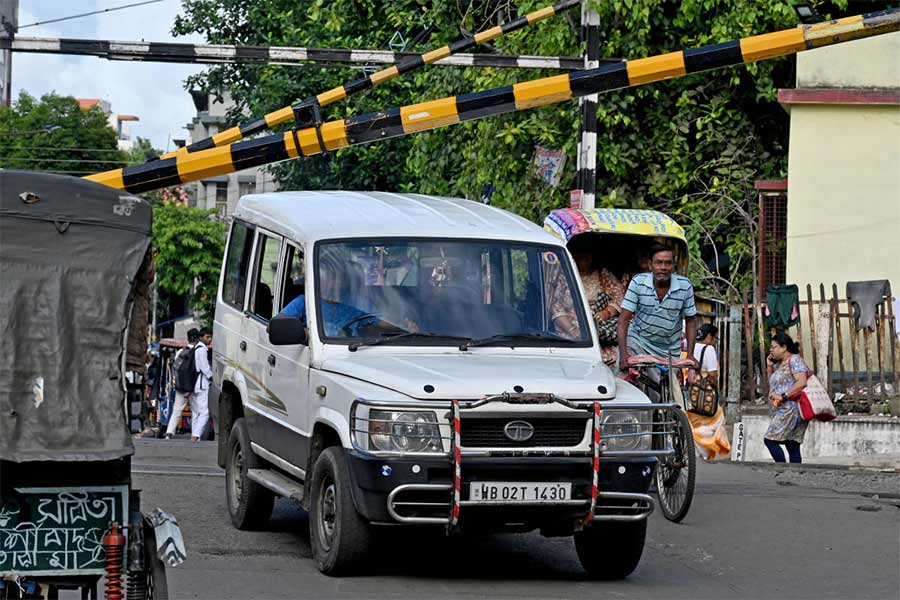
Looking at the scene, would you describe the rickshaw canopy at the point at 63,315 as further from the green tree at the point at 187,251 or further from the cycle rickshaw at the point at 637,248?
the green tree at the point at 187,251

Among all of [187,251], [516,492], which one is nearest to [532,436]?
[516,492]

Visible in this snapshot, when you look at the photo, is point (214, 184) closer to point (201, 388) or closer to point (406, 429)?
point (201, 388)

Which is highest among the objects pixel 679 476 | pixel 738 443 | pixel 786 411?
pixel 786 411

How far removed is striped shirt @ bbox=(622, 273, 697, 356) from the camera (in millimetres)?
11539

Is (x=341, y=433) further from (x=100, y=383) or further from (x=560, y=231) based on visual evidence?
(x=560, y=231)

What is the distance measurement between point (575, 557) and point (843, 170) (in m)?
13.0

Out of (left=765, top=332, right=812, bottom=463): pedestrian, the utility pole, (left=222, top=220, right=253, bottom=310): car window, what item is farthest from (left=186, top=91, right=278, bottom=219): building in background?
(left=222, top=220, right=253, bottom=310): car window

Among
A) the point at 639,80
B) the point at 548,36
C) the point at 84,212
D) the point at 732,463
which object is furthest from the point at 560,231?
the point at 84,212

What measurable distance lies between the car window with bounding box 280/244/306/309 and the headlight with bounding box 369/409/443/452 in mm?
1658

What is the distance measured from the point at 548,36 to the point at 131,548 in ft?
55.1

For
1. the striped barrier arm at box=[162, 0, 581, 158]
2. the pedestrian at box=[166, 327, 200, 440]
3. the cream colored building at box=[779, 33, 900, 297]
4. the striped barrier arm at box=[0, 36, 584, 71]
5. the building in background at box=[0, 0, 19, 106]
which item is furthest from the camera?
the pedestrian at box=[166, 327, 200, 440]

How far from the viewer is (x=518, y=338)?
29.5ft

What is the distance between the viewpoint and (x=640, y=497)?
827 centimetres

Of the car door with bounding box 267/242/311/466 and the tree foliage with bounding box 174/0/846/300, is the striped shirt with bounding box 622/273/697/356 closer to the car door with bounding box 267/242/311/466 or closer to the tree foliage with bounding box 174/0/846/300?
the car door with bounding box 267/242/311/466
